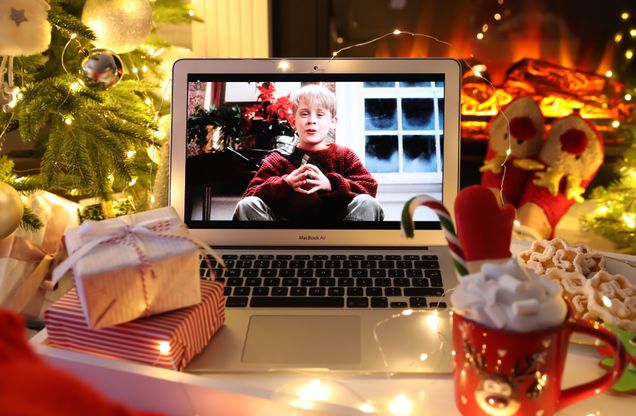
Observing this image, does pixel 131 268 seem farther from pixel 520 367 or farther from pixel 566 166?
pixel 566 166

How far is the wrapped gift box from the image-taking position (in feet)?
1.74

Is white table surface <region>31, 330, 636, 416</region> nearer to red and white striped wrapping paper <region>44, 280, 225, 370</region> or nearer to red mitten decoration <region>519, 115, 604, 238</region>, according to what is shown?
red and white striped wrapping paper <region>44, 280, 225, 370</region>

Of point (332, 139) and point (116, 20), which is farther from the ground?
point (116, 20)

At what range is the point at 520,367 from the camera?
1.42 feet

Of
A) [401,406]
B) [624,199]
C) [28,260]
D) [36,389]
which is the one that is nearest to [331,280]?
[401,406]

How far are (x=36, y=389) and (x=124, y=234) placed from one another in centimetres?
33

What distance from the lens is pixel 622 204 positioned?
5.37 feet

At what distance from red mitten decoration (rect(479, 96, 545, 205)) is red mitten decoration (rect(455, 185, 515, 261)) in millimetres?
1167

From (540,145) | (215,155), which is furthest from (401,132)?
(540,145)

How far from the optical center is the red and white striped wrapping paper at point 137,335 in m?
0.54

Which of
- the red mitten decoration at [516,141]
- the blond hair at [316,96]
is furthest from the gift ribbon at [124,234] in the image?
the red mitten decoration at [516,141]

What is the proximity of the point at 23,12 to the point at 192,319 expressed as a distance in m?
0.55

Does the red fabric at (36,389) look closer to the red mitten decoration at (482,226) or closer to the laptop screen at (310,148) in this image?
the red mitten decoration at (482,226)

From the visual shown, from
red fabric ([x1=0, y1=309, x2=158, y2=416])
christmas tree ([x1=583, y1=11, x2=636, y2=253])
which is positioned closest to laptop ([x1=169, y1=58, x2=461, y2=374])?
red fabric ([x1=0, y1=309, x2=158, y2=416])
